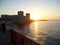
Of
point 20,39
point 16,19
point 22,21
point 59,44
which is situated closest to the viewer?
point 20,39

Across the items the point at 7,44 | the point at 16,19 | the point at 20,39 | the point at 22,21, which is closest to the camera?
the point at 20,39

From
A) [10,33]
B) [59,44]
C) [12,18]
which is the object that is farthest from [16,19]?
[10,33]

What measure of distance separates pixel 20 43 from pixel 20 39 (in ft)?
0.98

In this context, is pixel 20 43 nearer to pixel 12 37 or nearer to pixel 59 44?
pixel 12 37

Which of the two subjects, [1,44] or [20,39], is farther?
[1,44]

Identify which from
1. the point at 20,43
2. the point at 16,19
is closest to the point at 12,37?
the point at 20,43

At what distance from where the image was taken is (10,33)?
449 inches

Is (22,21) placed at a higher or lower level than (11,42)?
lower

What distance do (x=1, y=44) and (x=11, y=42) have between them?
816 millimetres

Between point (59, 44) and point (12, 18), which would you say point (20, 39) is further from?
point (12, 18)

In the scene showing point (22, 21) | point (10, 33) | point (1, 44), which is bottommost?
point (22, 21)

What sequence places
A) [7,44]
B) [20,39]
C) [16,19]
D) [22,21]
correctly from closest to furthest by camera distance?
[20,39] → [7,44] → [16,19] → [22,21]

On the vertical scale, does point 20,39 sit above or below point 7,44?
above

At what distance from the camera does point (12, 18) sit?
11656 centimetres
